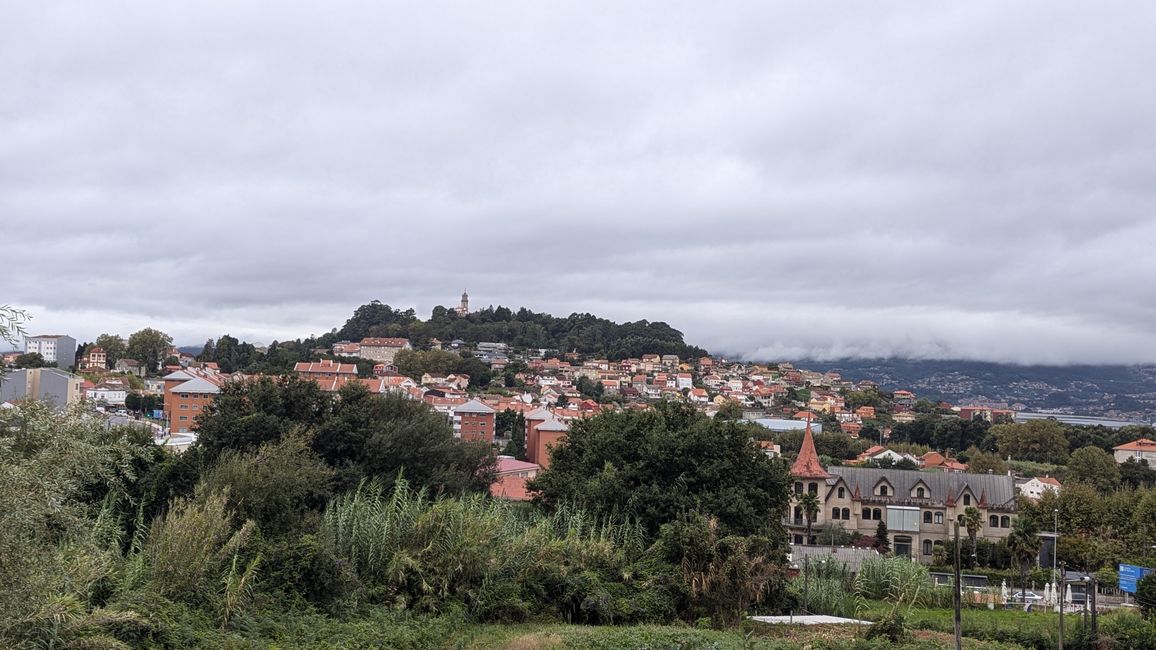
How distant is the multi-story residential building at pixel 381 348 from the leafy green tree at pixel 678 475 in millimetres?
105737

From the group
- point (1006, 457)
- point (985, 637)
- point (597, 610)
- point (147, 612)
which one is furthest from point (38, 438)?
point (1006, 457)

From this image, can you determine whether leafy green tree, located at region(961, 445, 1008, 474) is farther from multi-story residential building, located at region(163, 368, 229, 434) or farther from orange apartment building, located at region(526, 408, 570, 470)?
multi-story residential building, located at region(163, 368, 229, 434)

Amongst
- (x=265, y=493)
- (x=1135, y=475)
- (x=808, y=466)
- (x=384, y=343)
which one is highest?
(x=384, y=343)

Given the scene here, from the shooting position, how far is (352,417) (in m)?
19.9

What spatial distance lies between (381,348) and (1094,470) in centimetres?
9301

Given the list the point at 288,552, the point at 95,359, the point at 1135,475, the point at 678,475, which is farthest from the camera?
the point at 95,359

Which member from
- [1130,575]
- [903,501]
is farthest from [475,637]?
[903,501]

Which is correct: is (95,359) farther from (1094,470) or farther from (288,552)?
(288,552)

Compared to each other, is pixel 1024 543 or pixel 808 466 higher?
pixel 808 466

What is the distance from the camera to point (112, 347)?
99562mm

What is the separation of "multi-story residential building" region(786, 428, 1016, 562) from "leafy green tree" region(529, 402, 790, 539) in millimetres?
21087

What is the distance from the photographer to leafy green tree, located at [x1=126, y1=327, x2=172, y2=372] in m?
99.2

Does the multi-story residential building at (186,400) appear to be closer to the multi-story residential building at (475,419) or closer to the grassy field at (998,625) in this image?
the multi-story residential building at (475,419)

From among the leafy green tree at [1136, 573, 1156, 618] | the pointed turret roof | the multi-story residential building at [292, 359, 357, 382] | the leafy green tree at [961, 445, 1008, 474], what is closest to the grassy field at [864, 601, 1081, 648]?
the leafy green tree at [1136, 573, 1156, 618]
